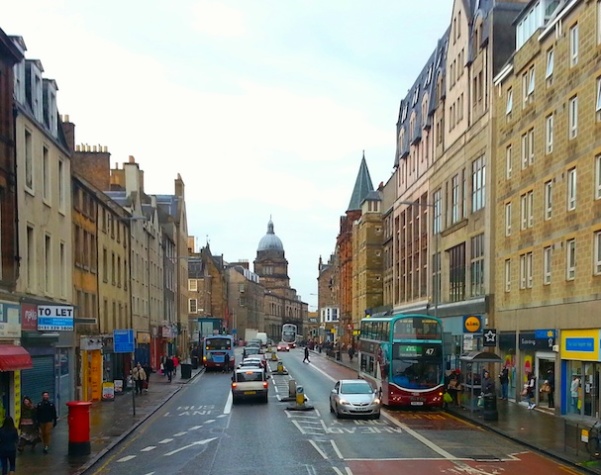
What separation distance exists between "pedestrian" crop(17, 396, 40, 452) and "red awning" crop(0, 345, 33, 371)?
1180 millimetres

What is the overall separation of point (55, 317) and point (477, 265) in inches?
1002

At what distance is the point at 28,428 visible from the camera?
24547mm

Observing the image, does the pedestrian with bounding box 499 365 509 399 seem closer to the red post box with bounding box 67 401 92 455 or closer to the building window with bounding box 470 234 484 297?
the building window with bounding box 470 234 484 297

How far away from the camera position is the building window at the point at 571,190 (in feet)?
108

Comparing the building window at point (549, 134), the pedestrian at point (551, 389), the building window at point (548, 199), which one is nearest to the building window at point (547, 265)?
the building window at point (548, 199)

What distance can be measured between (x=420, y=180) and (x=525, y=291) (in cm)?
2774

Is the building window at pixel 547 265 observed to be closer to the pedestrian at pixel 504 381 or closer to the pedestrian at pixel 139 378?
the pedestrian at pixel 504 381

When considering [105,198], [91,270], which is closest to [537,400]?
[91,270]

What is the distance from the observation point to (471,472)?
20.0 meters

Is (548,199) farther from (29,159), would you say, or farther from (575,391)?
(29,159)

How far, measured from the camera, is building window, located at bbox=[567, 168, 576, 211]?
108 feet

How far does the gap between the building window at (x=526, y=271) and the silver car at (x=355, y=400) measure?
9695 mm

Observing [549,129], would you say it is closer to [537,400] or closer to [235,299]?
[537,400]

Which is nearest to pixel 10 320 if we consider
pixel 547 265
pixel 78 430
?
pixel 78 430
